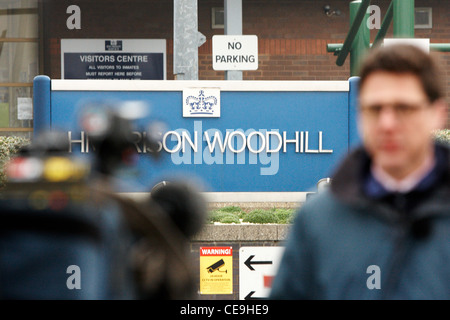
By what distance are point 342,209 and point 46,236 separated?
0.61 metres

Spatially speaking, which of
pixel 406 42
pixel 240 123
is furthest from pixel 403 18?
pixel 406 42

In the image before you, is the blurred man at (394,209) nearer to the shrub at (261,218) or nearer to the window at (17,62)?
the shrub at (261,218)

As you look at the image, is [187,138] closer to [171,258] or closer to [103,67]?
[171,258]

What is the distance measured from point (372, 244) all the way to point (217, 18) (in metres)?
13.9

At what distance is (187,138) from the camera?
278 inches

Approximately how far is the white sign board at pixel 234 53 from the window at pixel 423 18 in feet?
27.3

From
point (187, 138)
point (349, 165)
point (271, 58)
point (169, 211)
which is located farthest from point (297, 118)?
point (271, 58)

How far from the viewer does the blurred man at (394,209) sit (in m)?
1.20

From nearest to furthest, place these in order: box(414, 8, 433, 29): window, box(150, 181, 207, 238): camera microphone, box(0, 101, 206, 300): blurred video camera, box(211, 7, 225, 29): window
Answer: box(0, 101, 206, 300): blurred video camera
box(150, 181, 207, 238): camera microphone
box(211, 7, 225, 29): window
box(414, 8, 433, 29): window

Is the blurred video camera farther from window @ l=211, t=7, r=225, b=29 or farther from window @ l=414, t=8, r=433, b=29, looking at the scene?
window @ l=414, t=8, r=433, b=29

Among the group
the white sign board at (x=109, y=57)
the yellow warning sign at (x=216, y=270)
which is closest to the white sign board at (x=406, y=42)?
the yellow warning sign at (x=216, y=270)

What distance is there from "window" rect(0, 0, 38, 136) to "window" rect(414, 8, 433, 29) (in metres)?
7.55

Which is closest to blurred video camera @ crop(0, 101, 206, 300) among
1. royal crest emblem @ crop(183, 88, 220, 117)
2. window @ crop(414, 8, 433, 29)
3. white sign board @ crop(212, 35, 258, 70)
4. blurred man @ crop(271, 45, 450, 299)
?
blurred man @ crop(271, 45, 450, 299)

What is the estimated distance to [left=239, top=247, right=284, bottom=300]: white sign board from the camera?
5.24 metres
